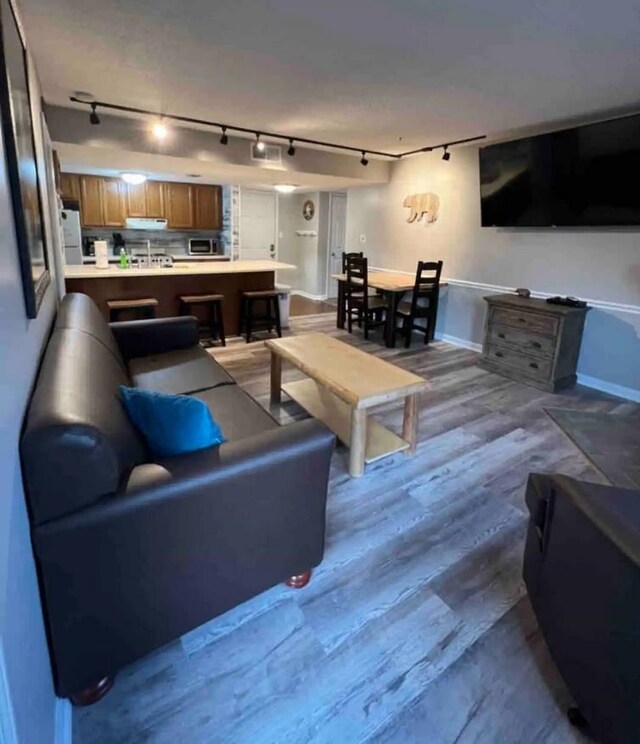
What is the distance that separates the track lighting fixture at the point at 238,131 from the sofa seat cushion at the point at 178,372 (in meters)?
2.12

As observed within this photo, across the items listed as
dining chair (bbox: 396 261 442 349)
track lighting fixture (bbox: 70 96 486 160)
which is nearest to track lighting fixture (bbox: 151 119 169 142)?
track lighting fixture (bbox: 70 96 486 160)

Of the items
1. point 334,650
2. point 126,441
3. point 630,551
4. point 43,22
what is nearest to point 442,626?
point 334,650

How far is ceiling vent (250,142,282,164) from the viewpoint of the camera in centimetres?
485

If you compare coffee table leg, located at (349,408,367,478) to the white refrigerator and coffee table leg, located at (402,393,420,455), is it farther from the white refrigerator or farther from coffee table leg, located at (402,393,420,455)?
the white refrigerator

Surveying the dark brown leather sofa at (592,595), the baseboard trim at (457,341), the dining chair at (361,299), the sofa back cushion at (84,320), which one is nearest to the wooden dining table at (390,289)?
the dining chair at (361,299)

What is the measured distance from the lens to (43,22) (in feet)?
7.13

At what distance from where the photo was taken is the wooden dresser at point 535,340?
13.1 feet

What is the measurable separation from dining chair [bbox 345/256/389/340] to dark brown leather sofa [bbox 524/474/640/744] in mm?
4187

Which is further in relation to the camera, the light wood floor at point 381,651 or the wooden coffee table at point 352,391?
the wooden coffee table at point 352,391

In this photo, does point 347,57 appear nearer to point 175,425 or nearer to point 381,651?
point 175,425

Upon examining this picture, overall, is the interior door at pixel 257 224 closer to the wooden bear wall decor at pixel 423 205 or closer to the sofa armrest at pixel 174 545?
the wooden bear wall decor at pixel 423 205

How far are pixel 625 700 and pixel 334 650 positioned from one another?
0.87 meters

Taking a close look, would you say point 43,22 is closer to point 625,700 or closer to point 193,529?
point 193,529

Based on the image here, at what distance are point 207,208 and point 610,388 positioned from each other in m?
7.16
